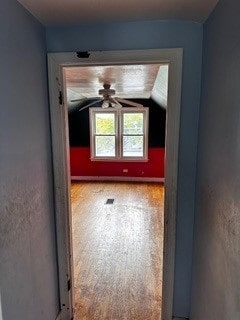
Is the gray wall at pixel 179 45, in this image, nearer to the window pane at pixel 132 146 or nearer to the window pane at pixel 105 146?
the window pane at pixel 132 146

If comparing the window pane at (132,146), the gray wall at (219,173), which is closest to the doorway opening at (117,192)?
the window pane at (132,146)

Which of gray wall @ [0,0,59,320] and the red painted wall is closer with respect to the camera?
gray wall @ [0,0,59,320]

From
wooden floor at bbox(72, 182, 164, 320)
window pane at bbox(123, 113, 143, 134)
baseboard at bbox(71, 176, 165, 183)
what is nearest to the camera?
wooden floor at bbox(72, 182, 164, 320)

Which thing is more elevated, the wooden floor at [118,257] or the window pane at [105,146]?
the window pane at [105,146]

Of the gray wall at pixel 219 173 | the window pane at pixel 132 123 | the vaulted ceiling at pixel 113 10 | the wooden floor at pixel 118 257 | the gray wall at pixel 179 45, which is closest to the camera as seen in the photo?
the gray wall at pixel 219 173

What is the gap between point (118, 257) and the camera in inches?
109

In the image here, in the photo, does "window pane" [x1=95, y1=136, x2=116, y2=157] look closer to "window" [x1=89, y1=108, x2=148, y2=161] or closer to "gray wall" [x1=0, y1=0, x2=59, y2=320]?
"window" [x1=89, y1=108, x2=148, y2=161]

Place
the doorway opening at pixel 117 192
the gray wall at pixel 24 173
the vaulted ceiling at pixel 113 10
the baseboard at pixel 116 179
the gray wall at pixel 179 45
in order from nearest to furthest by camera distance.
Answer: the gray wall at pixel 24 173 < the vaulted ceiling at pixel 113 10 < the gray wall at pixel 179 45 < the doorway opening at pixel 117 192 < the baseboard at pixel 116 179

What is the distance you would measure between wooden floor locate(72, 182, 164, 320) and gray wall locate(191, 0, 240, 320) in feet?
2.58

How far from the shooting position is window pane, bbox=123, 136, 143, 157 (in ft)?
20.1

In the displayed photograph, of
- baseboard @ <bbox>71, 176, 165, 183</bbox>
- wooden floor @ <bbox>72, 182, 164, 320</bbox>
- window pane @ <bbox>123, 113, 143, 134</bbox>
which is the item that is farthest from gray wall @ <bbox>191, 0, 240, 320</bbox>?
baseboard @ <bbox>71, 176, 165, 183</bbox>

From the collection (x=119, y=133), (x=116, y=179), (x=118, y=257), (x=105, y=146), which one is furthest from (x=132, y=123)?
(x=118, y=257)

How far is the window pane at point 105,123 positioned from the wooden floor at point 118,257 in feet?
6.28

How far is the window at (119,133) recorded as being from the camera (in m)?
6.00
